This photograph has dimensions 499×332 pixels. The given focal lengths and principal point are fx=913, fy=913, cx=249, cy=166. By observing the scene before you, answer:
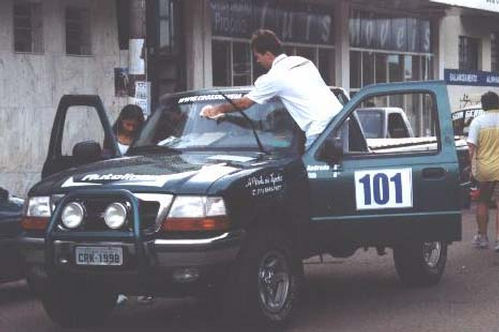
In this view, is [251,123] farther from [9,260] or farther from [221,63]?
[221,63]

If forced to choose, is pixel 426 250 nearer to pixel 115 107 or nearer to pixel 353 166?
pixel 353 166

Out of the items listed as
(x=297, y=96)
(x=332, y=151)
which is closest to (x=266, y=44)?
(x=297, y=96)

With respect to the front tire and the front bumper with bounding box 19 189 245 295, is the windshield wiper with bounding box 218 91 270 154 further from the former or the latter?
the front bumper with bounding box 19 189 245 295

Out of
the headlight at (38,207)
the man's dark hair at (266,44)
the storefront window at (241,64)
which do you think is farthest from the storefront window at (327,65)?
the headlight at (38,207)

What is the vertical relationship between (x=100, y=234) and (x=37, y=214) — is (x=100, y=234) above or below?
below

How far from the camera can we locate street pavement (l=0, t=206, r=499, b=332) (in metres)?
6.78

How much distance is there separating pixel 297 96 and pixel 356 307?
179cm

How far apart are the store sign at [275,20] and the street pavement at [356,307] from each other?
35.8 feet

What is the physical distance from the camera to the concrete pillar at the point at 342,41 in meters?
23.3

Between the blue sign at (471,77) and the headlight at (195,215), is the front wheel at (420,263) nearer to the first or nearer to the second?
the headlight at (195,215)

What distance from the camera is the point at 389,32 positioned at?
84.0 ft

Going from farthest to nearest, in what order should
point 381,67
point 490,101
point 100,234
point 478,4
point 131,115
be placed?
point 478,4, point 381,67, point 490,101, point 131,115, point 100,234

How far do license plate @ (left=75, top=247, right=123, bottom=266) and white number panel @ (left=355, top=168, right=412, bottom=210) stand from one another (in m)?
2.09

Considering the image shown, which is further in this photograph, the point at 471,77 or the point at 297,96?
the point at 471,77
